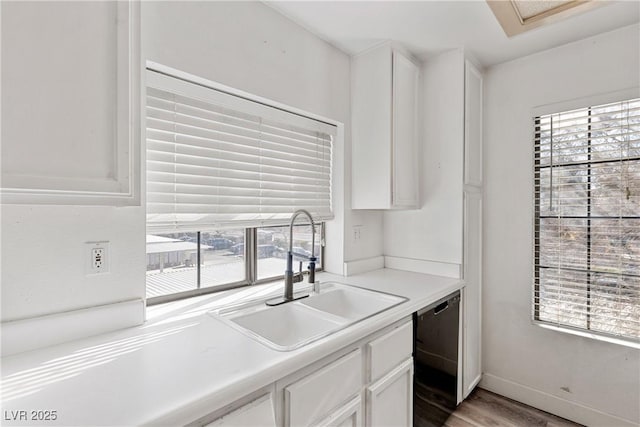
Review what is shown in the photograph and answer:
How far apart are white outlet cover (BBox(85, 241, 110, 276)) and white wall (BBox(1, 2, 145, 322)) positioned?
0.04ft

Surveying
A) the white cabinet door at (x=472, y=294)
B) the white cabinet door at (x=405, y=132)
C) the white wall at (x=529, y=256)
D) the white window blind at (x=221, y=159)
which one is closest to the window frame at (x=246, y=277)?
the white window blind at (x=221, y=159)

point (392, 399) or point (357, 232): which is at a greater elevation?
point (357, 232)

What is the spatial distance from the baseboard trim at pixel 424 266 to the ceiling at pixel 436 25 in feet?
4.80

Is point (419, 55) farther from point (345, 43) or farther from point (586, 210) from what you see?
point (586, 210)

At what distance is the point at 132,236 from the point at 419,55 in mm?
2109

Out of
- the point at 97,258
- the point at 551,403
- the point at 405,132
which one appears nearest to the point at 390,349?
the point at 97,258

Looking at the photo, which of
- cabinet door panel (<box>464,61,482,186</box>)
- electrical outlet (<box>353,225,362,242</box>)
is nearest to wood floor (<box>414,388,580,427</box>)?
electrical outlet (<box>353,225,362,242</box>)

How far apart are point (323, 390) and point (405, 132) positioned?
1644 millimetres

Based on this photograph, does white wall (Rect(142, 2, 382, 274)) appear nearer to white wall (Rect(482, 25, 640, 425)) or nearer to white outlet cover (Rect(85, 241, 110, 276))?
white outlet cover (Rect(85, 241, 110, 276))

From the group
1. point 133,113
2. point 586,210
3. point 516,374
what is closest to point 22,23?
point 133,113

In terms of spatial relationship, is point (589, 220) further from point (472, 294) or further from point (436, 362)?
point (436, 362)

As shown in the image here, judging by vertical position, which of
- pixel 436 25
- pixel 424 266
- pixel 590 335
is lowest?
pixel 590 335

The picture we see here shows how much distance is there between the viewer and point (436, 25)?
181 cm

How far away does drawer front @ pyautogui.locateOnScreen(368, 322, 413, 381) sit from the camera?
51.0 inches
